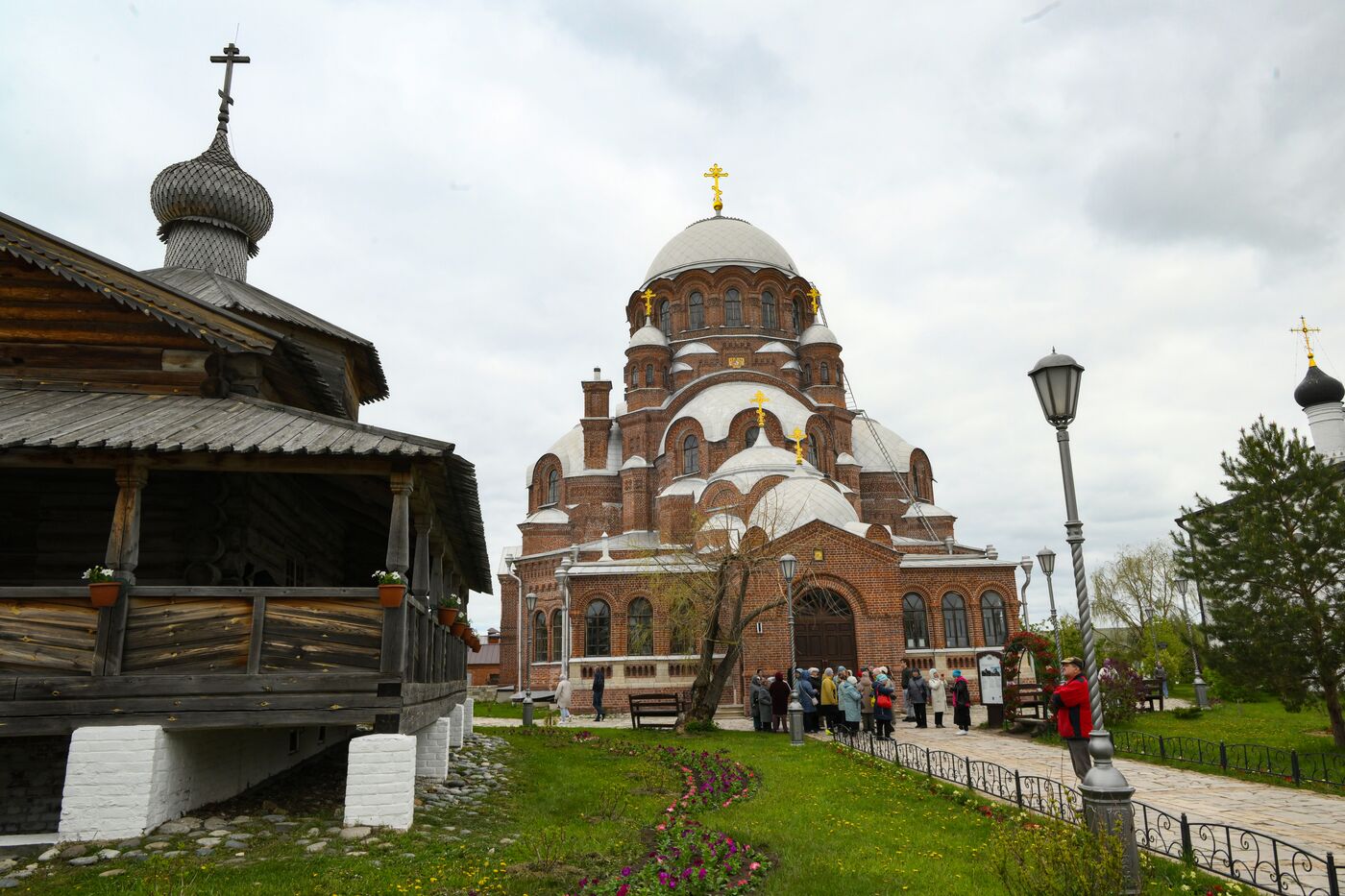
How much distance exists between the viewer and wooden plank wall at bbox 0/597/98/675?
7.30 metres

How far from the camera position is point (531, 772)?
480 inches

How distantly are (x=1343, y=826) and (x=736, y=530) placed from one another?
1894 cm

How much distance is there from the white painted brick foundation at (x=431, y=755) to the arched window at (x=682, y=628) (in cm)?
1256

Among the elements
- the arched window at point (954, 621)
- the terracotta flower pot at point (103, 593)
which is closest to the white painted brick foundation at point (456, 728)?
the terracotta flower pot at point (103, 593)

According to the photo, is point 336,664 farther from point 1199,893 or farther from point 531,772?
point 1199,893

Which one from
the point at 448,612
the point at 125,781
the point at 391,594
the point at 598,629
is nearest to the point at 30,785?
the point at 125,781

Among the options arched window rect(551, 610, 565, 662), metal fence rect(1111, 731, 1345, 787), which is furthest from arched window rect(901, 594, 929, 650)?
metal fence rect(1111, 731, 1345, 787)

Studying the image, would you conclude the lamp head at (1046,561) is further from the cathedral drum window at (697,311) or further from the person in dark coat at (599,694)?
the cathedral drum window at (697,311)

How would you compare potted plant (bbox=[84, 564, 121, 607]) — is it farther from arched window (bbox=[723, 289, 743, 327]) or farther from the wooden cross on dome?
arched window (bbox=[723, 289, 743, 327])

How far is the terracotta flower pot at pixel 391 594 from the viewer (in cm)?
762

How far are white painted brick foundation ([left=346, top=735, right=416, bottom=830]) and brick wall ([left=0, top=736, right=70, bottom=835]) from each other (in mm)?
2601

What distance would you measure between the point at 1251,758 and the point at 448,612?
36.6 ft

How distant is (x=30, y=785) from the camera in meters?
7.71

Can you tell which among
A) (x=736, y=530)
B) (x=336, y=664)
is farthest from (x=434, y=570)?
(x=736, y=530)
